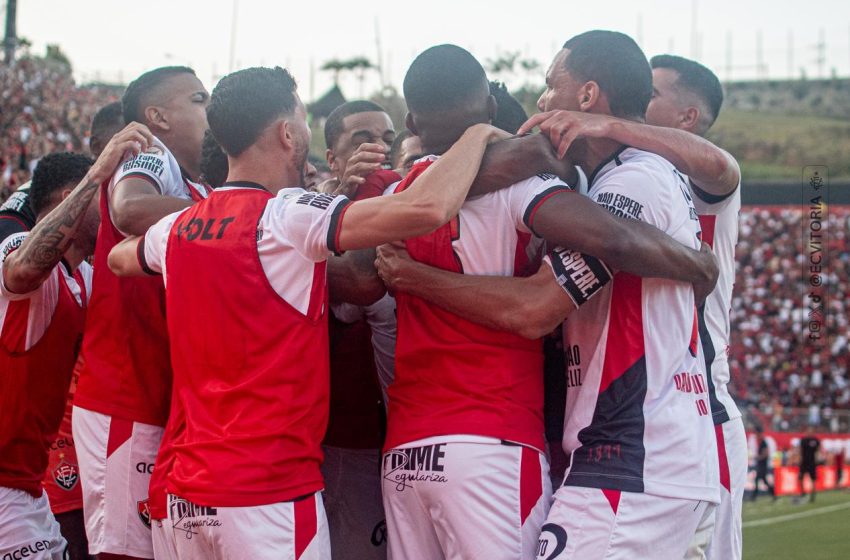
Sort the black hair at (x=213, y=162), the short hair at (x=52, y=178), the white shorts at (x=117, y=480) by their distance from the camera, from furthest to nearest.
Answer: the short hair at (x=52, y=178) < the black hair at (x=213, y=162) < the white shorts at (x=117, y=480)

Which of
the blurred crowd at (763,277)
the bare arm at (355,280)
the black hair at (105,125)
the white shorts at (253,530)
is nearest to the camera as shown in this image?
the white shorts at (253,530)

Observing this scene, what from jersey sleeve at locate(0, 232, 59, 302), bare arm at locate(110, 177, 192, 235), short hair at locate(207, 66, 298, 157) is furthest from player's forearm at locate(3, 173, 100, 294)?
short hair at locate(207, 66, 298, 157)

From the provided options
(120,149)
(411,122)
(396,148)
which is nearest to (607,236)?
(411,122)

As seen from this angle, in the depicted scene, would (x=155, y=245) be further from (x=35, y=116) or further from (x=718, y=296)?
(x=35, y=116)

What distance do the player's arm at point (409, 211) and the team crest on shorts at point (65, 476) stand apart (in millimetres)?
3289

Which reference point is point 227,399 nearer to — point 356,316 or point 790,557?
point 356,316

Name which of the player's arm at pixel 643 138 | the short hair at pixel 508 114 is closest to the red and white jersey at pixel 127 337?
the short hair at pixel 508 114

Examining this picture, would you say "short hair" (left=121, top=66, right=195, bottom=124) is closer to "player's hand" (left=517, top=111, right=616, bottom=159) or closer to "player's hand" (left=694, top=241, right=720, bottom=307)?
"player's hand" (left=517, top=111, right=616, bottom=159)

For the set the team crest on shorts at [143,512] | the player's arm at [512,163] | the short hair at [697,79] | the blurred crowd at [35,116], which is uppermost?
the blurred crowd at [35,116]

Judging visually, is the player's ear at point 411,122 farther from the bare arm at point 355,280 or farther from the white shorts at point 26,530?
the white shorts at point 26,530

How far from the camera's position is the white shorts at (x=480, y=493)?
3.42 metres

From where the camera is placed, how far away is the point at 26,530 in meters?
4.91

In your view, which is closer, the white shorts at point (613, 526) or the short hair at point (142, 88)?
the white shorts at point (613, 526)

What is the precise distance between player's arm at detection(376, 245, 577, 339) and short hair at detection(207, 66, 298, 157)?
0.87m
